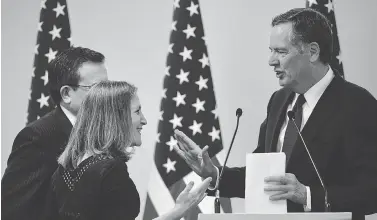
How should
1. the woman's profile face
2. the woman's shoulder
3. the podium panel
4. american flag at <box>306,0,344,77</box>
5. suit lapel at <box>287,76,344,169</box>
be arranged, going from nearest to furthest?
the podium panel, the woman's shoulder, the woman's profile face, suit lapel at <box>287,76,344,169</box>, american flag at <box>306,0,344,77</box>

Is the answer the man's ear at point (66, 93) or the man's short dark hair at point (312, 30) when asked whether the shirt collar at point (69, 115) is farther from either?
the man's short dark hair at point (312, 30)

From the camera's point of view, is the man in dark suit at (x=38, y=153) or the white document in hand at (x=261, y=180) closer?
the white document in hand at (x=261, y=180)

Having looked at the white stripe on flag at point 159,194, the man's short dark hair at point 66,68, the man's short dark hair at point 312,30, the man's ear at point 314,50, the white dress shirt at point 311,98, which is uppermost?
the man's short dark hair at point 312,30

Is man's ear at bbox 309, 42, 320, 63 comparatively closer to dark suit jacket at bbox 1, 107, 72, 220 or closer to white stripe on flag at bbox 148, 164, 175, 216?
dark suit jacket at bbox 1, 107, 72, 220

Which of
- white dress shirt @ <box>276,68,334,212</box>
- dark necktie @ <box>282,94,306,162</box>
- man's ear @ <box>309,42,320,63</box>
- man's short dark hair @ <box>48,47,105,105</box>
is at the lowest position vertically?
dark necktie @ <box>282,94,306,162</box>

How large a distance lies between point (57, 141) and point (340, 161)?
4.76 ft

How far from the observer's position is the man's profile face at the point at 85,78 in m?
3.45

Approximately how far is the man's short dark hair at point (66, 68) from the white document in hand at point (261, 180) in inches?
51.2

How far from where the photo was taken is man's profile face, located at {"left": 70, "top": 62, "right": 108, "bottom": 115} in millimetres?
3451

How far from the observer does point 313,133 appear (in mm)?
3061

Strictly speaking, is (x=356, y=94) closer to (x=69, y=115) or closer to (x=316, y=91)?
(x=316, y=91)

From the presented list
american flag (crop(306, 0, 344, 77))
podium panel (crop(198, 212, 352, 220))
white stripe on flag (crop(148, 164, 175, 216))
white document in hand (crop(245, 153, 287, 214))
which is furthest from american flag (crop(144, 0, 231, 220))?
podium panel (crop(198, 212, 352, 220))

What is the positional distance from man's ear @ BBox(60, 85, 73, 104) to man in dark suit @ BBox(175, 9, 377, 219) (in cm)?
74

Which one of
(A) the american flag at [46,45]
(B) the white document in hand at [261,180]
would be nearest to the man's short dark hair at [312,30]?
(B) the white document in hand at [261,180]
